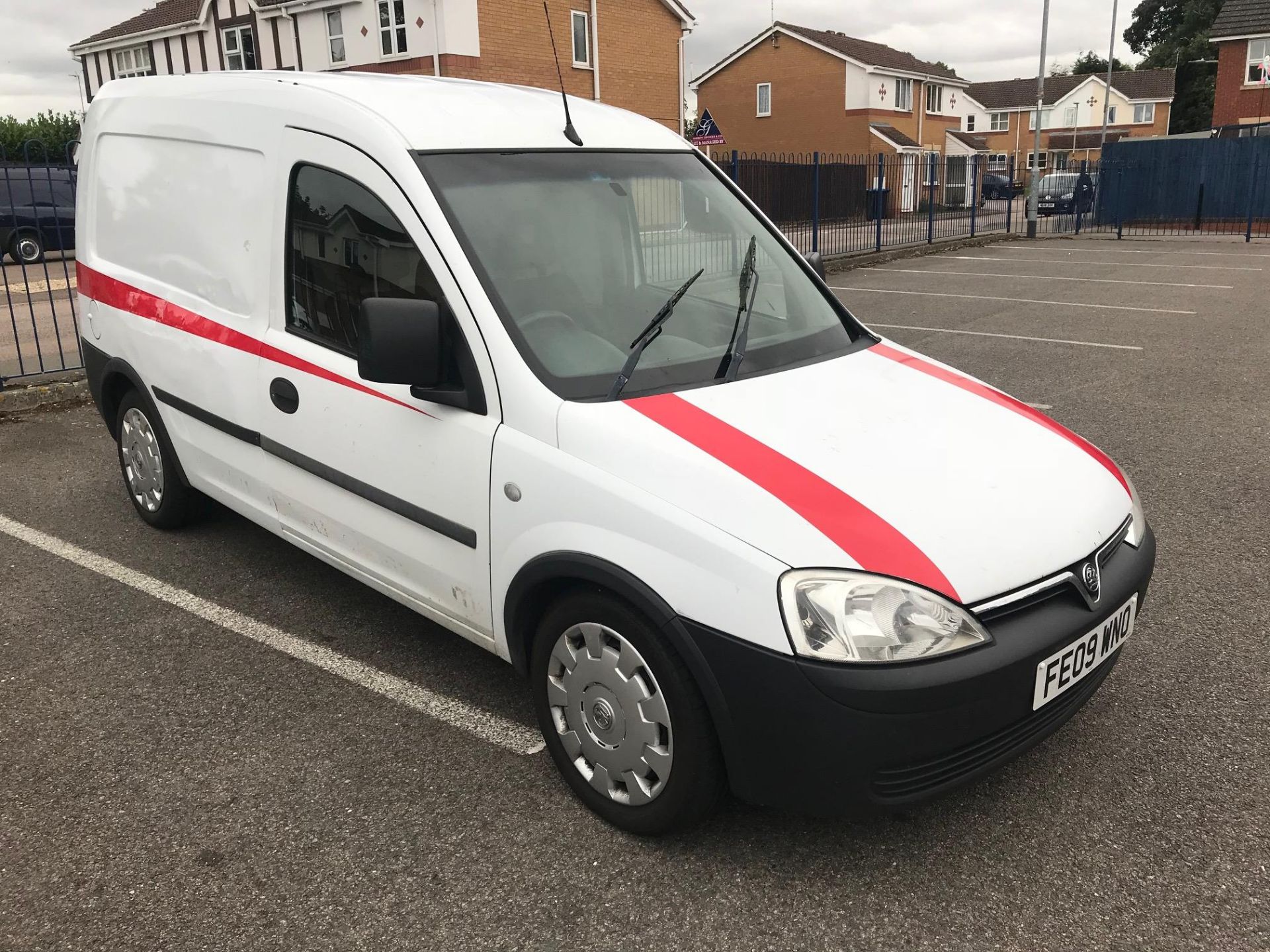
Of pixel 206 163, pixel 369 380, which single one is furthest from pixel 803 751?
pixel 206 163

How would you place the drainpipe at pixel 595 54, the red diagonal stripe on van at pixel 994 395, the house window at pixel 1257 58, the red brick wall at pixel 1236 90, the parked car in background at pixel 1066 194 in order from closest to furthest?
the red diagonal stripe on van at pixel 994 395, the parked car in background at pixel 1066 194, the drainpipe at pixel 595 54, the house window at pixel 1257 58, the red brick wall at pixel 1236 90

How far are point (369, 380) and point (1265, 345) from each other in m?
9.73

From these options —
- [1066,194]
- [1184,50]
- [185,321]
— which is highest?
[1184,50]

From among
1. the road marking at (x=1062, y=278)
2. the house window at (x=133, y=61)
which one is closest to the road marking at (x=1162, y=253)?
the road marking at (x=1062, y=278)

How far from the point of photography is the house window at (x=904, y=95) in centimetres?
4984

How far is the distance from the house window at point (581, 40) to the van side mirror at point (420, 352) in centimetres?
3104

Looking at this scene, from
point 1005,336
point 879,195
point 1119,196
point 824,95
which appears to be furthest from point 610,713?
point 824,95

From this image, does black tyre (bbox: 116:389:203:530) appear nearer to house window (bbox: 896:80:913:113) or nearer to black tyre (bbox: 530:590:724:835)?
black tyre (bbox: 530:590:724:835)

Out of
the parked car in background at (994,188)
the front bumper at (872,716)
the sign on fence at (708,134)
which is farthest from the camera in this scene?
the parked car in background at (994,188)

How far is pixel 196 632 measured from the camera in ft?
13.4

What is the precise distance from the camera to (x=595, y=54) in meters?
32.3

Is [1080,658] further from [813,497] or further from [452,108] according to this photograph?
[452,108]

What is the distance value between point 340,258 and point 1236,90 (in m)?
39.4

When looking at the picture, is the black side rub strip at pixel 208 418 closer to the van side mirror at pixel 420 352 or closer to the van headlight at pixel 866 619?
the van side mirror at pixel 420 352
